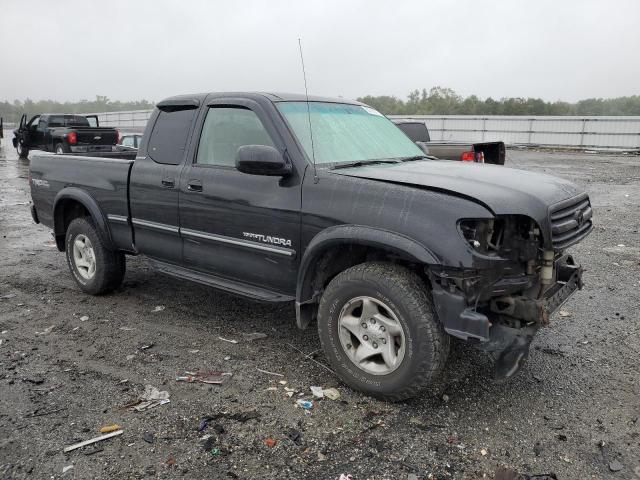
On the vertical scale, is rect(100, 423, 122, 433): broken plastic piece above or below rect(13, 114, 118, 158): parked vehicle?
below

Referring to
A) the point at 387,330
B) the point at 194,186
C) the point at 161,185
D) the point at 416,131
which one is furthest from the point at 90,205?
the point at 416,131

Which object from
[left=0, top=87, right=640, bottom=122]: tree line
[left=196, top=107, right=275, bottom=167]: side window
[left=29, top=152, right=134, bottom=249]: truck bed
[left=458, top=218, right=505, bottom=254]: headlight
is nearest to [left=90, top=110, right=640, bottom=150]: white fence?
[left=0, top=87, right=640, bottom=122]: tree line

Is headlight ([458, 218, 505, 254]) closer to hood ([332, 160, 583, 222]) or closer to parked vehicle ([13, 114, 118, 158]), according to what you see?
hood ([332, 160, 583, 222])

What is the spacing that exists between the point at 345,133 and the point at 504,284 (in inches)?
70.3

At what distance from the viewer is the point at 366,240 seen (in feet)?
10.5

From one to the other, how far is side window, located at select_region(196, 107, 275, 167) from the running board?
932mm

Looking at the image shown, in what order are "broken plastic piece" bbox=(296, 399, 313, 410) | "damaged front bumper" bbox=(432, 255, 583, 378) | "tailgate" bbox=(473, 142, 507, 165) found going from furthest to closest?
"tailgate" bbox=(473, 142, 507, 165) → "broken plastic piece" bbox=(296, 399, 313, 410) → "damaged front bumper" bbox=(432, 255, 583, 378)

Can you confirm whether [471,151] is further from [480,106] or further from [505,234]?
[480,106]

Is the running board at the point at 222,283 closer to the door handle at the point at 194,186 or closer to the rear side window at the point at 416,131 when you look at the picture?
the door handle at the point at 194,186

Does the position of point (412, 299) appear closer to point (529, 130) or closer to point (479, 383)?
point (479, 383)

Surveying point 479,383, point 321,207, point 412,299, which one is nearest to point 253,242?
point 321,207

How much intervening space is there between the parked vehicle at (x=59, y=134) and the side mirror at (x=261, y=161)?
1719cm

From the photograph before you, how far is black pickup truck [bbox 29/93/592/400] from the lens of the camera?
301cm

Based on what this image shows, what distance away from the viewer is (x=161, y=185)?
446cm
